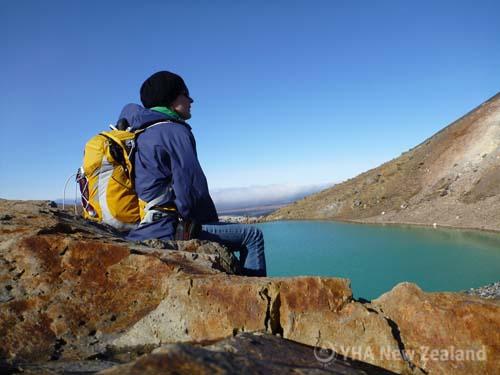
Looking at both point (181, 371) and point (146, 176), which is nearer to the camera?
point (181, 371)

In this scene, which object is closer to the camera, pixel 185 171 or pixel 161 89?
pixel 185 171

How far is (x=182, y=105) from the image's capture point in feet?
19.4

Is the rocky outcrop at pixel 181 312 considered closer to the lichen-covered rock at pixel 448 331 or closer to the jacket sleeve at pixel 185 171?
the lichen-covered rock at pixel 448 331

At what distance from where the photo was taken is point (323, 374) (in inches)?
82.7

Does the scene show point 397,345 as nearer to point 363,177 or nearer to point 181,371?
point 181,371

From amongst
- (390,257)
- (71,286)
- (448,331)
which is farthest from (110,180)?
(390,257)

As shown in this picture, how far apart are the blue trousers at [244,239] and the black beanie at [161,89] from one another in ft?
6.45

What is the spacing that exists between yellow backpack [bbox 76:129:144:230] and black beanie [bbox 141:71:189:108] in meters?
0.64

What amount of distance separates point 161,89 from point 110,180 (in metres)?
1.55

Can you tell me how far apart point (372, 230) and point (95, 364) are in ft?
83.7

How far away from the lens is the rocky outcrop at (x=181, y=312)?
2924 mm

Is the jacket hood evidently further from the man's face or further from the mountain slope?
the mountain slope

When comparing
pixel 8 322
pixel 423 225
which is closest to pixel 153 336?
pixel 8 322

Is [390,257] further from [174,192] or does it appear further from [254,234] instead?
[174,192]
